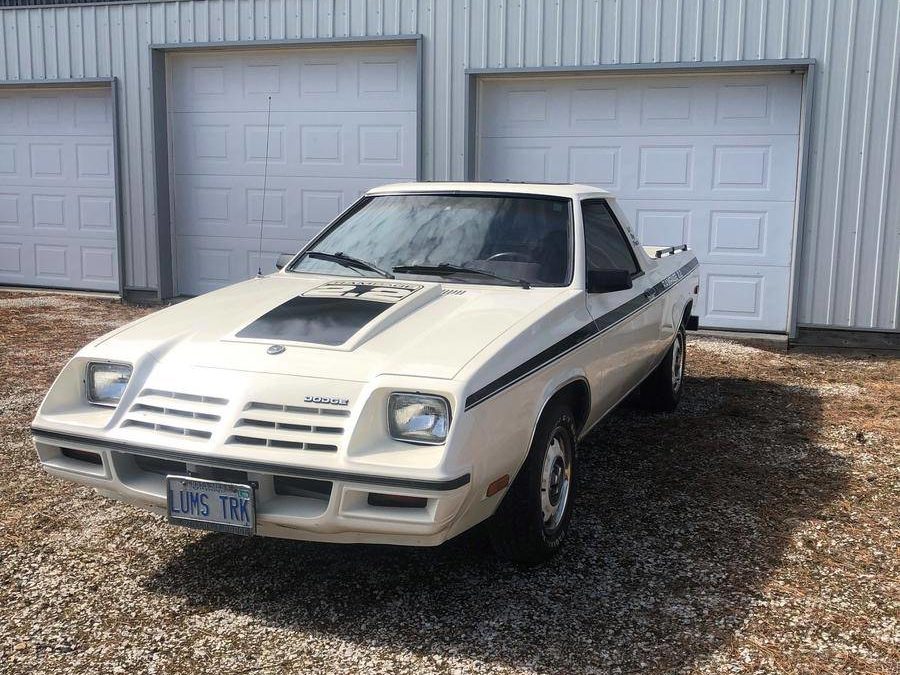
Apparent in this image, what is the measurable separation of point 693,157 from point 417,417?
7053mm

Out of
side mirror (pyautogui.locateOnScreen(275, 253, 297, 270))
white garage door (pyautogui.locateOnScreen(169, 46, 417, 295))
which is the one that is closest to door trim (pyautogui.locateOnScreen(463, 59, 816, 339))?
white garage door (pyautogui.locateOnScreen(169, 46, 417, 295))

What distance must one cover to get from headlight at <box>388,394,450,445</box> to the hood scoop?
1.22 ft

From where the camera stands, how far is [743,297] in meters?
9.56

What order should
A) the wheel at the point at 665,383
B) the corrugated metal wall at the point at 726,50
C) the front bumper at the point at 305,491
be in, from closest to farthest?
the front bumper at the point at 305,491 < the wheel at the point at 665,383 < the corrugated metal wall at the point at 726,50

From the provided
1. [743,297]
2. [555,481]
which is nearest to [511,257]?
[555,481]

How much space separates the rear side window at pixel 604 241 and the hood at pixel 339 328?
552mm

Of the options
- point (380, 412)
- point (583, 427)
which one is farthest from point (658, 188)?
point (380, 412)

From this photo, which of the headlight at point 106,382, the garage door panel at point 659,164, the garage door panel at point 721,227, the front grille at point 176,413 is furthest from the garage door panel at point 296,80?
the front grille at point 176,413

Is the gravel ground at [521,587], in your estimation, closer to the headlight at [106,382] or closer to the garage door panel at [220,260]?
the headlight at [106,382]

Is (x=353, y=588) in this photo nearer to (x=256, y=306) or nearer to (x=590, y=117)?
(x=256, y=306)

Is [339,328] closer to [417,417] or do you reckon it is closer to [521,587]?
[417,417]

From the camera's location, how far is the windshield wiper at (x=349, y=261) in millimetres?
4566

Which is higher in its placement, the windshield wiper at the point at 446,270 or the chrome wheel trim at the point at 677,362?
the windshield wiper at the point at 446,270

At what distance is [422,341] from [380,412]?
43 centimetres
